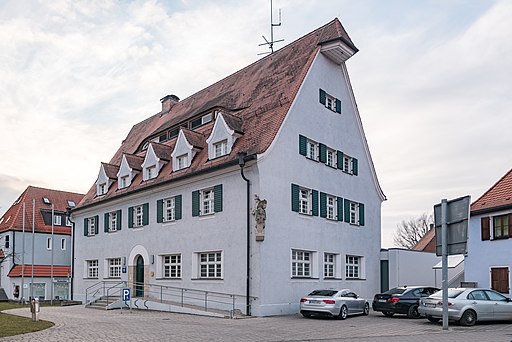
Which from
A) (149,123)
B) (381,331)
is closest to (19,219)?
(149,123)

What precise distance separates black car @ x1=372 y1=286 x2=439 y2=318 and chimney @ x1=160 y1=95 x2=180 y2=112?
2273 cm

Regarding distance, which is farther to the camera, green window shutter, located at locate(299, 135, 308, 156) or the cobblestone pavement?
green window shutter, located at locate(299, 135, 308, 156)

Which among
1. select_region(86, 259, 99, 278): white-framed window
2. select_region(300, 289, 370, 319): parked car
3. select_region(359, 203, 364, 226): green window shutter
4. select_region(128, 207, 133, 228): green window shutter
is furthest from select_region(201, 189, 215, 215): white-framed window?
select_region(86, 259, 99, 278): white-framed window

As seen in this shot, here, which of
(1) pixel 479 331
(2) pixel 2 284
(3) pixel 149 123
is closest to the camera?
(1) pixel 479 331

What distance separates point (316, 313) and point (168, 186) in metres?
10.8

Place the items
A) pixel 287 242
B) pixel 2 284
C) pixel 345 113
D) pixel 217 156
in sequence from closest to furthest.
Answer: pixel 287 242 < pixel 217 156 < pixel 345 113 < pixel 2 284

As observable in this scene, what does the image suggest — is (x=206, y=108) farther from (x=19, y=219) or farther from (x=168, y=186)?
(x=19, y=219)

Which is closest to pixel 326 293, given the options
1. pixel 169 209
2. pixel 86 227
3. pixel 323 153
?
pixel 323 153

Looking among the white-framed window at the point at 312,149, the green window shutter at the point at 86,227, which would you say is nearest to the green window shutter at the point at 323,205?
the white-framed window at the point at 312,149

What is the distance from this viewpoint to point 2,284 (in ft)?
176

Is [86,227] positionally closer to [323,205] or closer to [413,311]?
[323,205]

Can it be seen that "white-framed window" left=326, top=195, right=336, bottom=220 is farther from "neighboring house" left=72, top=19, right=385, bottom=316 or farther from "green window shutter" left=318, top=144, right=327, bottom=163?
"green window shutter" left=318, top=144, right=327, bottom=163

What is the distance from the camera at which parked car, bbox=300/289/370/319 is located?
22.9 metres

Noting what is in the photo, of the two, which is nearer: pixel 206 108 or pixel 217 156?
pixel 217 156
